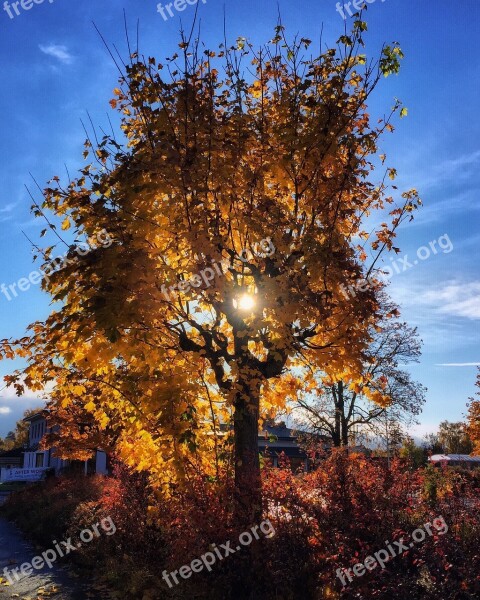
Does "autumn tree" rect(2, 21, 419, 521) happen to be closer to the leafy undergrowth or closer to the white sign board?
the leafy undergrowth

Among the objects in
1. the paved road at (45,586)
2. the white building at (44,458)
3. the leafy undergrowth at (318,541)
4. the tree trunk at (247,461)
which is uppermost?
the white building at (44,458)

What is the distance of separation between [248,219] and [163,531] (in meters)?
5.47

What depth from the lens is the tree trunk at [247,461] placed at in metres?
7.30

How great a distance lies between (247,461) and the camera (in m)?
8.68

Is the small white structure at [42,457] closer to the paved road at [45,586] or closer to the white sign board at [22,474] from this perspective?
the white sign board at [22,474]

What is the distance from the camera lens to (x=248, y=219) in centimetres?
801

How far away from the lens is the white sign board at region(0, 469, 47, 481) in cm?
4233

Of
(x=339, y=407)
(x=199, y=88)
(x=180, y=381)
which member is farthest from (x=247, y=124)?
(x=339, y=407)

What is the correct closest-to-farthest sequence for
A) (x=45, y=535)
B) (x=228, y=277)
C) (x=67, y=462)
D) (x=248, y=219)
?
(x=248, y=219) < (x=228, y=277) < (x=45, y=535) < (x=67, y=462)

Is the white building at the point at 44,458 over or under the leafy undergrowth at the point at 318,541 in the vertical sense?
over

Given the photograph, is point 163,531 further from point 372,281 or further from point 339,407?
point 339,407

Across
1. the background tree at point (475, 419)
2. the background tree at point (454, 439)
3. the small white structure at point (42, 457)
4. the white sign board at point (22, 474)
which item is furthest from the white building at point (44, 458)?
the background tree at point (454, 439)

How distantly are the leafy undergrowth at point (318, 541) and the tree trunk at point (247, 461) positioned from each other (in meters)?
0.19

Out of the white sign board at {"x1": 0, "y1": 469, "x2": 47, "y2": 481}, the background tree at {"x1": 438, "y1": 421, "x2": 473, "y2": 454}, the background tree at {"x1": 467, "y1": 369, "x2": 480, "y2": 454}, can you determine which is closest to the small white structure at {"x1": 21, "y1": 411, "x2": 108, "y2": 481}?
the white sign board at {"x1": 0, "y1": 469, "x2": 47, "y2": 481}
